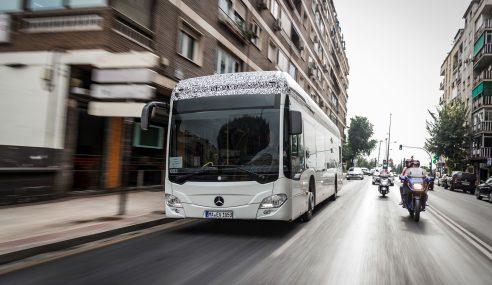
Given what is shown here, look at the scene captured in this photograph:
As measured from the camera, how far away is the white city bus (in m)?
6.39

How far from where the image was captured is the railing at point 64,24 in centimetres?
1093

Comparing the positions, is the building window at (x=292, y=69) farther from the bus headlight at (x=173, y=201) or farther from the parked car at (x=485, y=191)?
the bus headlight at (x=173, y=201)

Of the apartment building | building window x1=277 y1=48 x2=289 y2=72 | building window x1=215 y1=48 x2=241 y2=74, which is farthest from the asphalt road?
the apartment building

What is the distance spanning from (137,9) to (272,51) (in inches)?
610

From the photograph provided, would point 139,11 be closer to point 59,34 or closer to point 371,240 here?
point 59,34

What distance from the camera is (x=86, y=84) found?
1152 cm

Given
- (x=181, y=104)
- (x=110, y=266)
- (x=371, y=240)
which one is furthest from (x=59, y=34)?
(x=371, y=240)

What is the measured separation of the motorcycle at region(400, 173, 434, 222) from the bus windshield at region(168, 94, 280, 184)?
4635 mm

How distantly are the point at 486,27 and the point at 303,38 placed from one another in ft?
68.2

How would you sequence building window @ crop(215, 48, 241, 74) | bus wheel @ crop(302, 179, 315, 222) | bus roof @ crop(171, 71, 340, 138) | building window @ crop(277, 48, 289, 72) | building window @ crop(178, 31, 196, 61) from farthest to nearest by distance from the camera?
building window @ crop(277, 48, 289, 72) < building window @ crop(215, 48, 241, 74) < building window @ crop(178, 31, 196, 61) < bus wheel @ crop(302, 179, 315, 222) < bus roof @ crop(171, 71, 340, 138)

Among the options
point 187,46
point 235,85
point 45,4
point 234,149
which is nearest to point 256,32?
point 187,46

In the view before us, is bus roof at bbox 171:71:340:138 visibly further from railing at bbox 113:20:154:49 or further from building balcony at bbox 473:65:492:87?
building balcony at bbox 473:65:492:87

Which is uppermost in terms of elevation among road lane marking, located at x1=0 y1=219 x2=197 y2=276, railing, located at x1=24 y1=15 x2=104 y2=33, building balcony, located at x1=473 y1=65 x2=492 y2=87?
building balcony, located at x1=473 y1=65 x2=492 y2=87

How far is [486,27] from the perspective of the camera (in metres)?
40.3
